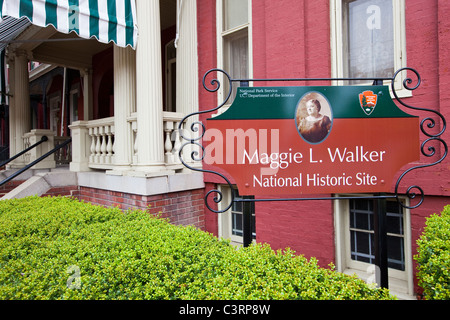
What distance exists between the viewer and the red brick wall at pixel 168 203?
16.4ft

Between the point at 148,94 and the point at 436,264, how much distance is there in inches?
179

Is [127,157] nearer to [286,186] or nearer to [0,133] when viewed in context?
[286,186]

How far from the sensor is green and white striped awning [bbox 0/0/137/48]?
175 inches

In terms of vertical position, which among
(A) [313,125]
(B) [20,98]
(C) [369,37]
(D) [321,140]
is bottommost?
(D) [321,140]

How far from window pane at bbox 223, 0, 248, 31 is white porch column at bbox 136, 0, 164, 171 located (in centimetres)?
143

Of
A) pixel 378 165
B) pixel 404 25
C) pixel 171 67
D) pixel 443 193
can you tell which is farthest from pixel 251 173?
pixel 171 67

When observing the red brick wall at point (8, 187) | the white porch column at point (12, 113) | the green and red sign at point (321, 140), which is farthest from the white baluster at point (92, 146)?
the green and red sign at point (321, 140)

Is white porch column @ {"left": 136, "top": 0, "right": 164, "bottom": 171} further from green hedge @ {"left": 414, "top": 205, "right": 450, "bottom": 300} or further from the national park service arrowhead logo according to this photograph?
green hedge @ {"left": 414, "top": 205, "right": 450, "bottom": 300}

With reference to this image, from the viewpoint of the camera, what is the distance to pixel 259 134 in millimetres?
2656

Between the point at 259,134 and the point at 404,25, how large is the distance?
2.75 m

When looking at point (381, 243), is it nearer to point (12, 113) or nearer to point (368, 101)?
point (368, 101)

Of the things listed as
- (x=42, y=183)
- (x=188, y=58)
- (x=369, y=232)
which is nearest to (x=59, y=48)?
(x=42, y=183)

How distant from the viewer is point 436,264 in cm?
Result: 211

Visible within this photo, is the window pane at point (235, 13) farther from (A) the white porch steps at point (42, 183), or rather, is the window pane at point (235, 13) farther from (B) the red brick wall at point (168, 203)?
(A) the white porch steps at point (42, 183)
